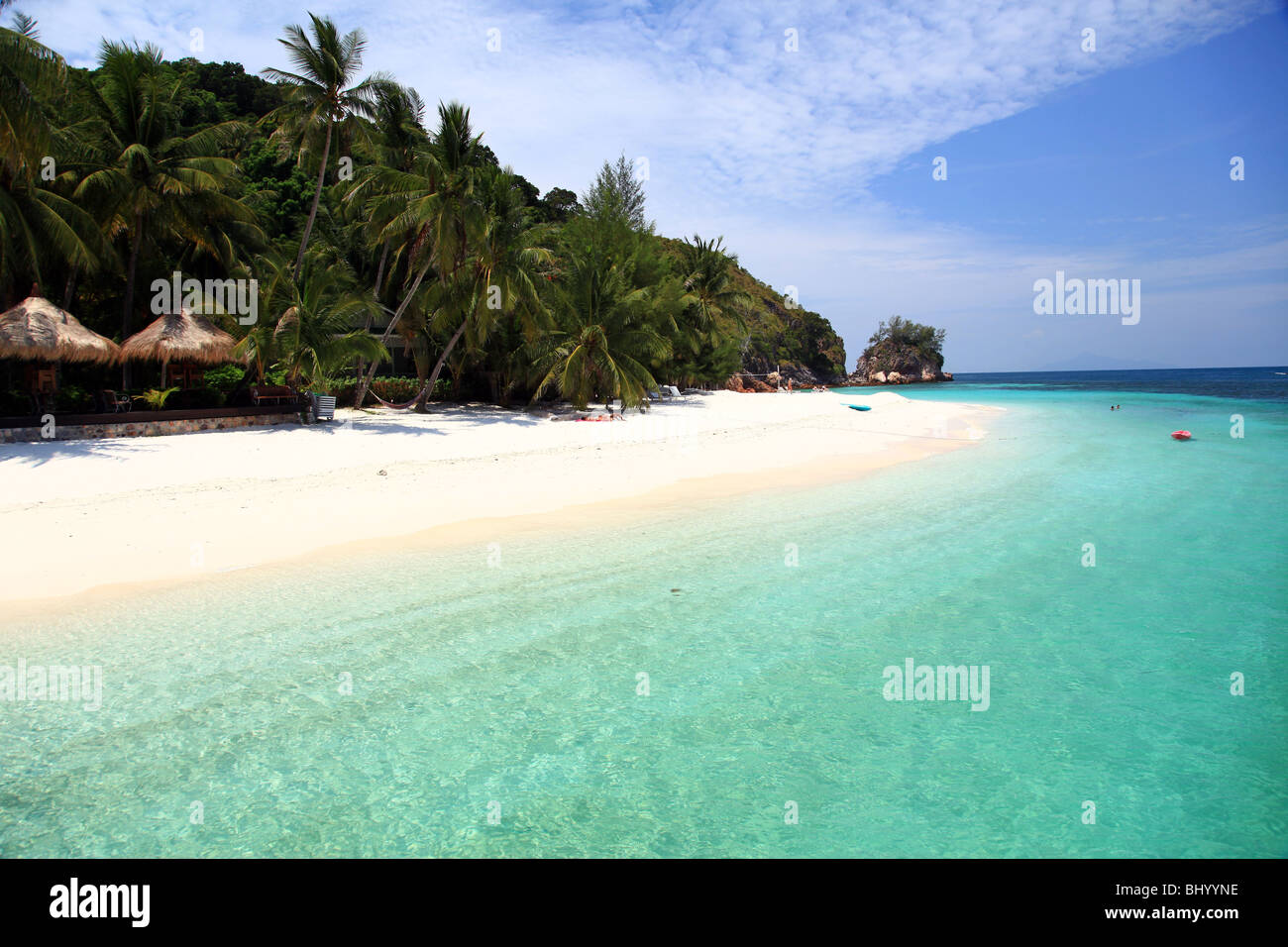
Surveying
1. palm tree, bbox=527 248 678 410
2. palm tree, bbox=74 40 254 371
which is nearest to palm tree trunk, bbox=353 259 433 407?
palm tree, bbox=527 248 678 410

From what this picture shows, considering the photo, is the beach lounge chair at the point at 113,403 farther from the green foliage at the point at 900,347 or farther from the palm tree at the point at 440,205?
the green foliage at the point at 900,347

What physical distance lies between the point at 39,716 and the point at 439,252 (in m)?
14.8

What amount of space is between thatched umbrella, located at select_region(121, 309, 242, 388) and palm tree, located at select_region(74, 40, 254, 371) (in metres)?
3.52

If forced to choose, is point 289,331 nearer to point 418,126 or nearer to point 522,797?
point 418,126

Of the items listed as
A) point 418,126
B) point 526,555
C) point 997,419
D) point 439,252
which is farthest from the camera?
point 997,419

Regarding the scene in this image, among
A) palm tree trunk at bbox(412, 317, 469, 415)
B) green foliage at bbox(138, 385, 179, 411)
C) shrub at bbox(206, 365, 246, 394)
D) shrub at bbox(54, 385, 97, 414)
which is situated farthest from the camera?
palm tree trunk at bbox(412, 317, 469, 415)

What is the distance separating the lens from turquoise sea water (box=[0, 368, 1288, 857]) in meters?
3.25

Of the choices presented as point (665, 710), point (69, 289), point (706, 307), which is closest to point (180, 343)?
point (69, 289)

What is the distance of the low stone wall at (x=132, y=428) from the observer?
11742 millimetres

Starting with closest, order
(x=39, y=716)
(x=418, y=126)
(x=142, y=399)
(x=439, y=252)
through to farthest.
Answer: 1. (x=39, y=716)
2. (x=142, y=399)
3. (x=439, y=252)
4. (x=418, y=126)

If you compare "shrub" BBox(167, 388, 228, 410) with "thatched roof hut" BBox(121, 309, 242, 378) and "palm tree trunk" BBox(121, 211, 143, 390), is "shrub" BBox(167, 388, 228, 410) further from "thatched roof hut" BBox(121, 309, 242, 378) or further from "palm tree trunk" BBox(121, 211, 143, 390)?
"palm tree trunk" BBox(121, 211, 143, 390)

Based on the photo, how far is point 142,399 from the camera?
1432cm

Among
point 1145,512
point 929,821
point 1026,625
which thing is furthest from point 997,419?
point 929,821

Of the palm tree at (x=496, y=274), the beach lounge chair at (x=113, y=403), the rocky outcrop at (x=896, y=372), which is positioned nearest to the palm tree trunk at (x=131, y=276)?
the beach lounge chair at (x=113, y=403)
